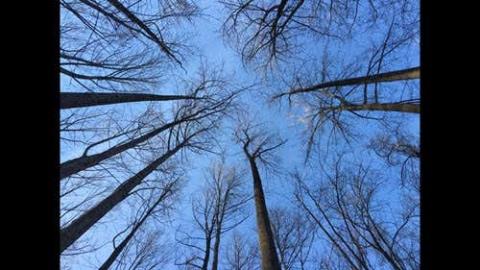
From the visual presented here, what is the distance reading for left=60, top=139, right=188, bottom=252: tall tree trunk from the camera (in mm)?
6105

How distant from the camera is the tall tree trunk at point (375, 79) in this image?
21.5 ft

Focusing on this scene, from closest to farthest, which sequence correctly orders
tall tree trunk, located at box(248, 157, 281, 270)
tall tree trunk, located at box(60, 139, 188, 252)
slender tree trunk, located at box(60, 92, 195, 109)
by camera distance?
tall tree trunk, located at box(60, 139, 188, 252) < slender tree trunk, located at box(60, 92, 195, 109) < tall tree trunk, located at box(248, 157, 281, 270)

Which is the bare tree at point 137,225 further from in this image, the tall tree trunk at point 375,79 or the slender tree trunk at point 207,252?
the tall tree trunk at point 375,79

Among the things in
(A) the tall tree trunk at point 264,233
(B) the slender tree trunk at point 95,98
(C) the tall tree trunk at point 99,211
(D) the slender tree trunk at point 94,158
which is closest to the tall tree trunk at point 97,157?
(D) the slender tree trunk at point 94,158

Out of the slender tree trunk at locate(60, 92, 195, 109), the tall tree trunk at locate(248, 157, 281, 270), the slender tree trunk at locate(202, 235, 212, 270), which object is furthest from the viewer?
the slender tree trunk at locate(202, 235, 212, 270)

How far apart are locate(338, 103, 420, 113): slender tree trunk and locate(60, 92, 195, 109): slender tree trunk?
15.6 feet

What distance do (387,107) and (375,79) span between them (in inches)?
27.1

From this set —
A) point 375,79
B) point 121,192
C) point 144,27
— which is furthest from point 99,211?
point 375,79

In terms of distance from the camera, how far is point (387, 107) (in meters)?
7.27

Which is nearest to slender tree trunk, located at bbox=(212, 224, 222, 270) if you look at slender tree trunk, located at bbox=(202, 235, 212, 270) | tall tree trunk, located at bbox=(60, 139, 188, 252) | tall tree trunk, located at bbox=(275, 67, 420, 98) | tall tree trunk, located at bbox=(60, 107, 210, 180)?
slender tree trunk, located at bbox=(202, 235, 212, 270)

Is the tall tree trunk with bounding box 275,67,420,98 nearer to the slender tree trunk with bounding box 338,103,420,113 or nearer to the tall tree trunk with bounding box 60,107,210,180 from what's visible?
the slender tree trunk with bounding box 338,103,420,113
